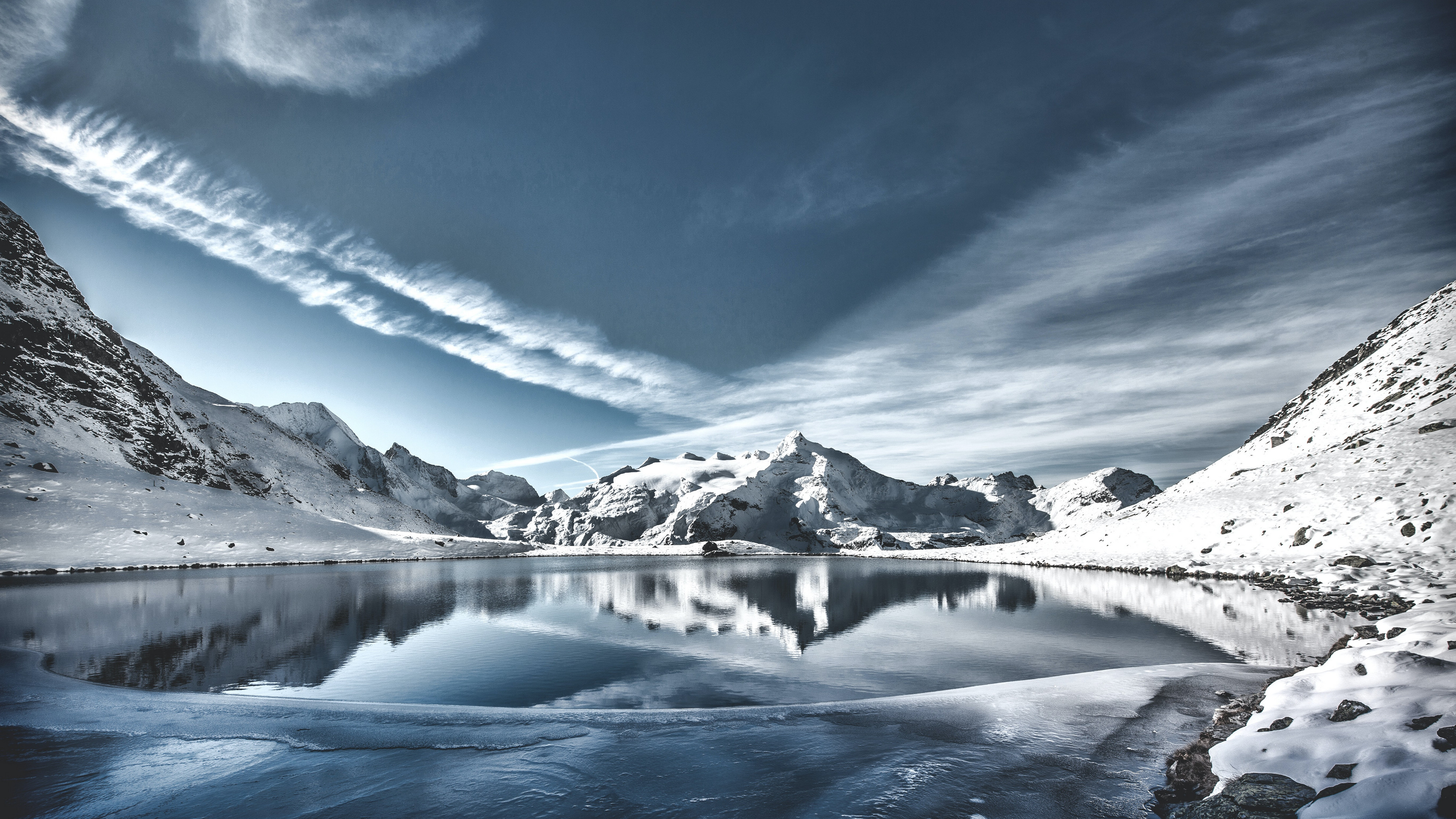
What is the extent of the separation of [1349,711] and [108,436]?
14267cm

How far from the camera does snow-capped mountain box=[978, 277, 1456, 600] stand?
113ft

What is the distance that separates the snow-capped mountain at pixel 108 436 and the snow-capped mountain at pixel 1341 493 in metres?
120

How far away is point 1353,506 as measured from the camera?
4053 centimetres

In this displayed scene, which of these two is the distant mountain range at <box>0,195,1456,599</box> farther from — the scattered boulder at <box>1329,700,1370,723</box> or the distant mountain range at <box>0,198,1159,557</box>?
the scattered boulder at <box>1329,700,1370,723</box>

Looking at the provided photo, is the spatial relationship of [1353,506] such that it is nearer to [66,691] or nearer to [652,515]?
[66,691]

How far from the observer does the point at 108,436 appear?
3676 inches

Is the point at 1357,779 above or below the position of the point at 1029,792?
above

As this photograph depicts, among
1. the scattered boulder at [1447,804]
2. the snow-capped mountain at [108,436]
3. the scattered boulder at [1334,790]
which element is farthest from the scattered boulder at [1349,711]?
the snow-capped mountain at [108,436]

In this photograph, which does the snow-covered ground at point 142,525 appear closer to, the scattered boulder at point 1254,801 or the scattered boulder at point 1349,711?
the scattered boulder at point 1254,801

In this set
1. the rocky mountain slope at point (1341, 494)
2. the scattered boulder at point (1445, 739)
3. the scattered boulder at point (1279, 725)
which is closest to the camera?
the scattered boulder at point (1445, 739)

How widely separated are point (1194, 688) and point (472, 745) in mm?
18437

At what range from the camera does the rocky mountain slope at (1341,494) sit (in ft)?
112

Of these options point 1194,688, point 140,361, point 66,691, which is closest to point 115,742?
point 66,691

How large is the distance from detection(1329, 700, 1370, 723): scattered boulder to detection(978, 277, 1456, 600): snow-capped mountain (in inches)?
1056
